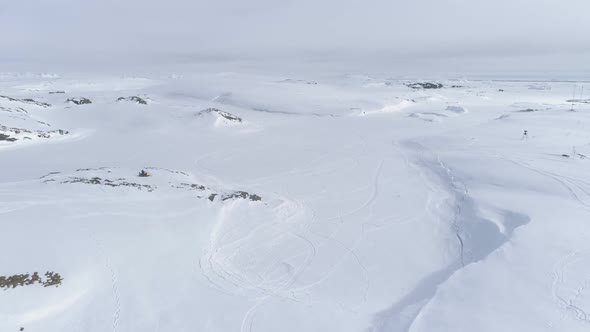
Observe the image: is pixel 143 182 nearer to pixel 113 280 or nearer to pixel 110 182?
pixel 110 182

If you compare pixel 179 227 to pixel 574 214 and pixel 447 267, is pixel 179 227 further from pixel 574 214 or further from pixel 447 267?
pixel 574 214

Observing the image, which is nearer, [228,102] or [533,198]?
[533,198]

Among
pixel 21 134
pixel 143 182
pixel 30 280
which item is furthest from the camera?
pixel 21 134

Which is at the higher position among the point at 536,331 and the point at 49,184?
the point at 49,184

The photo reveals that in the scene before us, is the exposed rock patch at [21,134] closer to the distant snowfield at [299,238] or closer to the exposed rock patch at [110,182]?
the distant snowfield at [299,238]

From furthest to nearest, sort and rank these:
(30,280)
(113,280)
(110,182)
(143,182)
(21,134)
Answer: (21,134)
(143,182)
(110,182)
(113,280)
(30,280)

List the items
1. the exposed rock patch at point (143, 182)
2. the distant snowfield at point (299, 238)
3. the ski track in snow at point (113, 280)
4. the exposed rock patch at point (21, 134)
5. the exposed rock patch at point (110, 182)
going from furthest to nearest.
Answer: the exposed rock patch at point (21, 134) < the exposed rock patch at point (143, 182) < the exposed rock patch at point (110, 182) < the distant snowfield at point (299, 238) < the ski track in snow at point (113, 280)

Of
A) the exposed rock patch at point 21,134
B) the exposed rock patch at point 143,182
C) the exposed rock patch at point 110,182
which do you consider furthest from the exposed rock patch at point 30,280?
the exposed rock patch at point 21,134

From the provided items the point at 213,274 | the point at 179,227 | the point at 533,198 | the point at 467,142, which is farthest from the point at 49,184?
the point at 467,142

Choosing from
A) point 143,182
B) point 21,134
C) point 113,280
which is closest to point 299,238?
point 113,280
